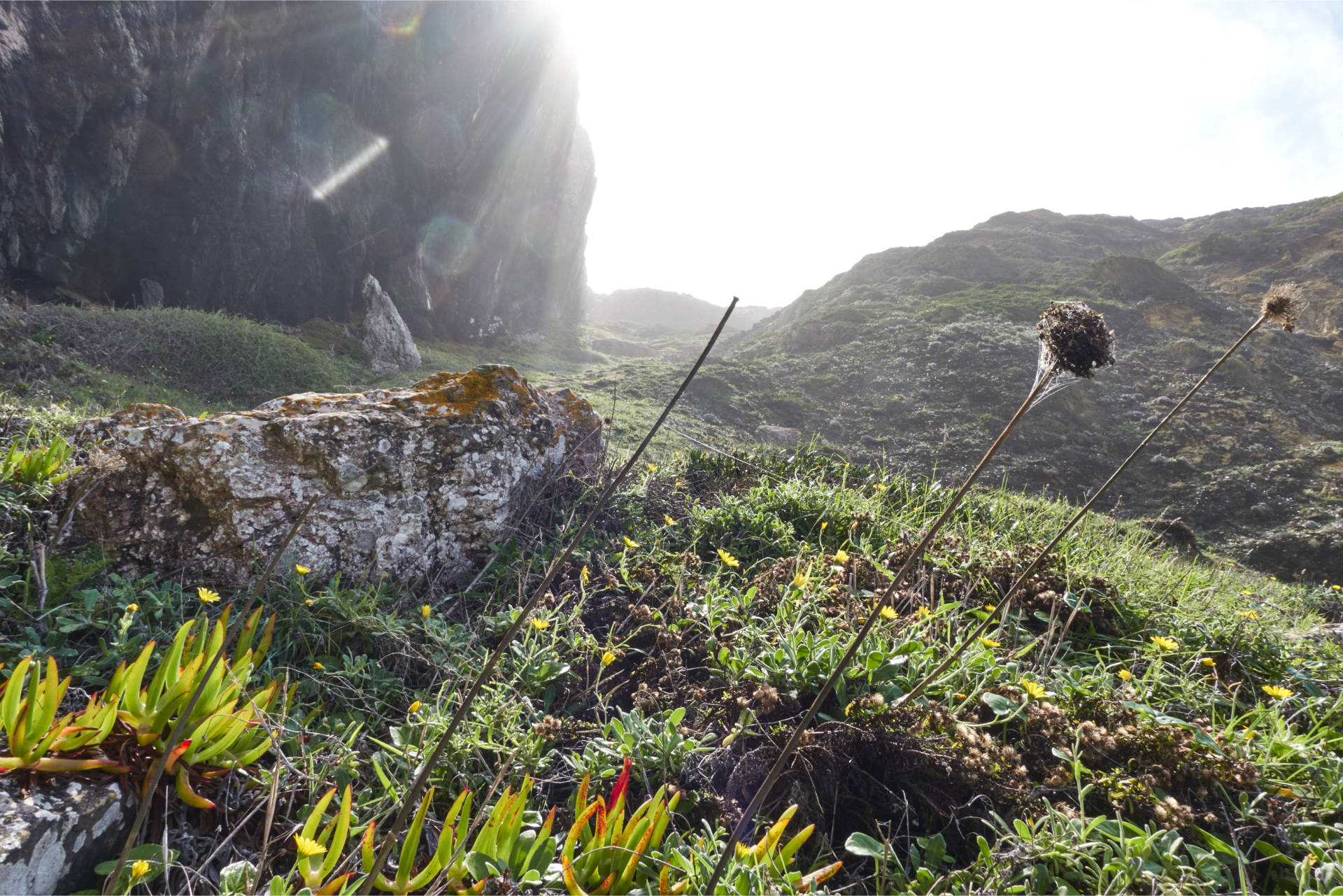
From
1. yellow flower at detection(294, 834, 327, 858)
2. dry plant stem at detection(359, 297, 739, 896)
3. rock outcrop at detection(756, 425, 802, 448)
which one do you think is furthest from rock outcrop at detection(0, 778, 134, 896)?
rock outcrop at detection(756, 425, 802, 448)

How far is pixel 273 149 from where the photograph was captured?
14.3m

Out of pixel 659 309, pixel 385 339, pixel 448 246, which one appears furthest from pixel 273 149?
pixel 659 309

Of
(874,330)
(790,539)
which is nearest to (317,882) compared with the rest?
(790,539)

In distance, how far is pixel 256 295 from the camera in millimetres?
14625

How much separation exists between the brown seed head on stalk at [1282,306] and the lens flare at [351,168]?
20380mm

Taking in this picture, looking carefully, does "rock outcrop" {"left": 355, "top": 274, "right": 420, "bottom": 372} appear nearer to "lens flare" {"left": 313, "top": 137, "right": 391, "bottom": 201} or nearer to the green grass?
"lens flare" {"left": 313, "top": 137, "right": 391, "bottom": 201}

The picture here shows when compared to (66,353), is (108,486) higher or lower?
higher

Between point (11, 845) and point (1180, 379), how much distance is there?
23404 millimetres

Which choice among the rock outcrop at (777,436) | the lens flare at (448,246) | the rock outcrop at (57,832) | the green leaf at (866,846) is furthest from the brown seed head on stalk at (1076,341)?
the lens flare at (448,246)

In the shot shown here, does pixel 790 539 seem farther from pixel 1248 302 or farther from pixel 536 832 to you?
pixel 1248 302

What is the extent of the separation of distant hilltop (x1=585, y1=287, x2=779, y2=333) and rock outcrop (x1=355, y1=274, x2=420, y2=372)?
44.8 meters

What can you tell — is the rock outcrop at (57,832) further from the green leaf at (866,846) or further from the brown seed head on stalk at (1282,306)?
the brown seed head on stalk at (1282,306)

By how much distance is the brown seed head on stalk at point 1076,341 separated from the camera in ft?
3.87

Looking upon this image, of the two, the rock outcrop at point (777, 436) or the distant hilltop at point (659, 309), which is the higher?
the distant hilltop at point (659, 309)
